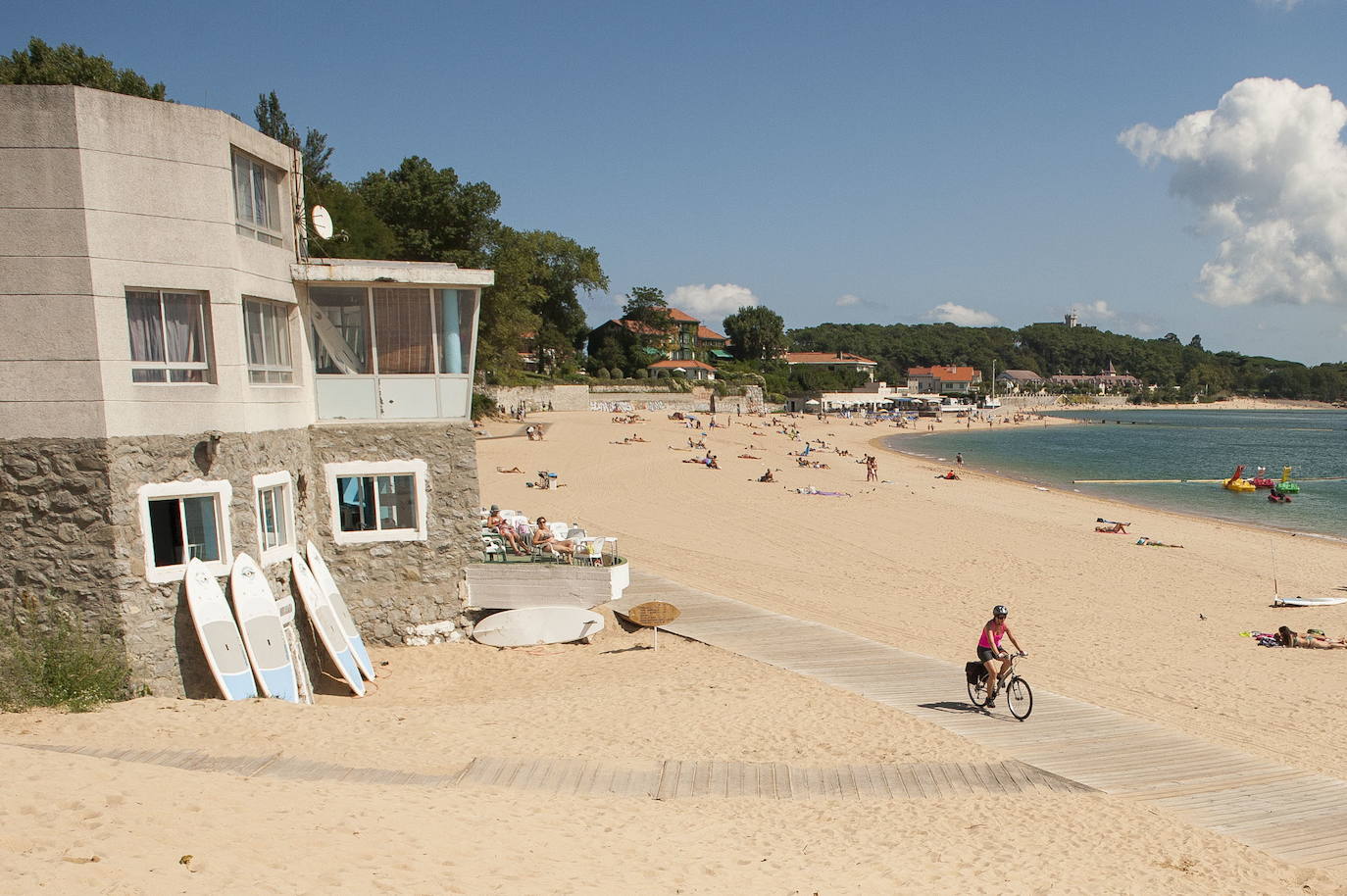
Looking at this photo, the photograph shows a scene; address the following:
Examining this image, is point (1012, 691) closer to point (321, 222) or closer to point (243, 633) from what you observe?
point (243, 633)

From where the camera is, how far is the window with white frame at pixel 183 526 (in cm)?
1039

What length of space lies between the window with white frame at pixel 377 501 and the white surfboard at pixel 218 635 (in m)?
2.61

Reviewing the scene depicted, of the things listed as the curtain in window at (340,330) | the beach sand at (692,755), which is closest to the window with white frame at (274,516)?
the curtain in window at (340,330)

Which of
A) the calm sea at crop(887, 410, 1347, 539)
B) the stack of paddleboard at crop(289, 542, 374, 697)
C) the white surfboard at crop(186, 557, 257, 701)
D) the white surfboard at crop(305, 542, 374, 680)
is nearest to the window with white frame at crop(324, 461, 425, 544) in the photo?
the white surfboard at crop(305, 542, 374, 680)

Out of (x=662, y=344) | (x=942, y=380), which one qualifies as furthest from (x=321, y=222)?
(x=942, y=380)

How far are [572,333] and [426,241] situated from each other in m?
47.3

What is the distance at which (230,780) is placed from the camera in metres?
7.45

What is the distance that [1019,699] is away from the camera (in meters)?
10.5

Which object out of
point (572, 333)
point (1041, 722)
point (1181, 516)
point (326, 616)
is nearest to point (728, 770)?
point (1041, 722)

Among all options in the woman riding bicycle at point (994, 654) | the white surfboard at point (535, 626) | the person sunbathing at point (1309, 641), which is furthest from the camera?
the person sunbathing at point (1309, 641)

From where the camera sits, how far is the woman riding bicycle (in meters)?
10.6

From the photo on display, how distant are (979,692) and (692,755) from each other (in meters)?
3.89

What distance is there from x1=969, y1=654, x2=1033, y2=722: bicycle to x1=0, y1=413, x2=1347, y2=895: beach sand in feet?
1.86

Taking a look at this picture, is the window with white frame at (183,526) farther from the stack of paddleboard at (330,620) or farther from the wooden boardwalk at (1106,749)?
the wooden boardwalk at (1106,749)
